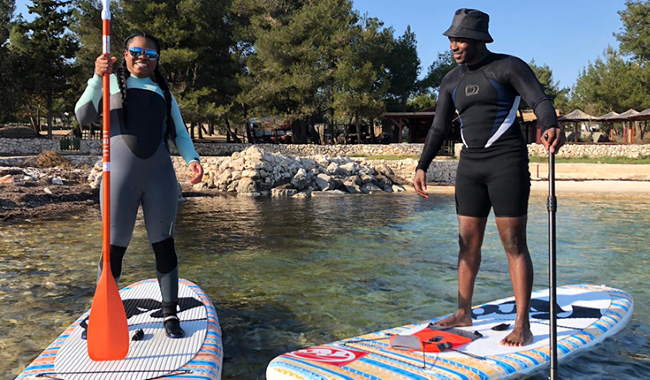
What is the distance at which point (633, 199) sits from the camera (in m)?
19.7

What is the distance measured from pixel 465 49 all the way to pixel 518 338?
204cm

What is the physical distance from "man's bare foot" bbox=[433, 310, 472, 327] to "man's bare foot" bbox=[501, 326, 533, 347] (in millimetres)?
426

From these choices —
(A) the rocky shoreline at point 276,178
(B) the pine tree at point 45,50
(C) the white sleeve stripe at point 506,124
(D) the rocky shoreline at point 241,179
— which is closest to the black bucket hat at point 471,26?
(C) the white sleeve stripe at point 506,124

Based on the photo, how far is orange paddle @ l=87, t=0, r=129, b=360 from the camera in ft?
10.8

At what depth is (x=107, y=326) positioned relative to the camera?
332cm

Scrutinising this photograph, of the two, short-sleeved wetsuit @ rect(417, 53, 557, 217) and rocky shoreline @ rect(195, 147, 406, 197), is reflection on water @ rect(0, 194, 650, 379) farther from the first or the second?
rocky shoreline @ rect(195, 147, 406, 197)

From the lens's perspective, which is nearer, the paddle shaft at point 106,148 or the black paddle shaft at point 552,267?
the black paddle shaft at point 552,267

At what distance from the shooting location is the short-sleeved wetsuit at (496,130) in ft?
12.2

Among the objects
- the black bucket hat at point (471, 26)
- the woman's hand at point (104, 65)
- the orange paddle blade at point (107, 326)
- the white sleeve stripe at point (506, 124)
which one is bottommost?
the orange paddle blade at point (107, 326)

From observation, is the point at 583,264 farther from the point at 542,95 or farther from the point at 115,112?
the point at 115,112

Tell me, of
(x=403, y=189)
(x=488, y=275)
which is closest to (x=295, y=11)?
(x=403, y=189)

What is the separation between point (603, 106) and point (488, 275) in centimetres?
4616

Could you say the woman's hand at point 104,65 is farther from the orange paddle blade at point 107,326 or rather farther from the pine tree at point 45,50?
the pine tree at point 45,50

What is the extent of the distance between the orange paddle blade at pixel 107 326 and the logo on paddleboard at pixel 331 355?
1.03m
